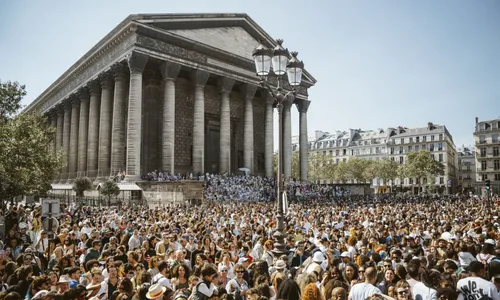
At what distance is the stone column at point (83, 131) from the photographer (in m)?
40.6

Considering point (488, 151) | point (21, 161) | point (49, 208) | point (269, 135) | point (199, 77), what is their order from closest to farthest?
point (49, 208) < point (21, 161) < point (199, 77) < point (269, 135) < point (488, 151)

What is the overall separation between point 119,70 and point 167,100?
17.3 feet

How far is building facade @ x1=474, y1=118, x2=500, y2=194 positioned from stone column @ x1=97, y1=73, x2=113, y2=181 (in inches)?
2882

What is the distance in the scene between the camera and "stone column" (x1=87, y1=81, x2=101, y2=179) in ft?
123

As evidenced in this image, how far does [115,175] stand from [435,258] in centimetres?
2833

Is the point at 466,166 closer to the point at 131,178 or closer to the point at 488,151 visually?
the point at 488,151

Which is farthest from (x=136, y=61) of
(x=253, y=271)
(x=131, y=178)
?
(x=253, y=271)

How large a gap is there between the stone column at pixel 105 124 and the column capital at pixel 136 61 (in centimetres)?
531

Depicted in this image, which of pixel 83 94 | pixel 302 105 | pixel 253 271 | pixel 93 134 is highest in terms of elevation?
pixel 83 94

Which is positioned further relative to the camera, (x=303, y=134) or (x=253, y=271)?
(x=303, y=134)

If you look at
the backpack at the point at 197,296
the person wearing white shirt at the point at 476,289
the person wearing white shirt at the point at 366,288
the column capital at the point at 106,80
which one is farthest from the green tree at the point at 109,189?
the person wearing white shirt at the point at 476,289

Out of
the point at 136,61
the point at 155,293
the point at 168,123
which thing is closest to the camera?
the point at 155,293

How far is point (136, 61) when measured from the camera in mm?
30891

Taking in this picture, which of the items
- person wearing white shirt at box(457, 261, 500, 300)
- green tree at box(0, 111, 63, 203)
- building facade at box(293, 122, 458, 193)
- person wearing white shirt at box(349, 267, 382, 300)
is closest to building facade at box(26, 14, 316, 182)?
green tree at box(0, 111, 63, 203)
